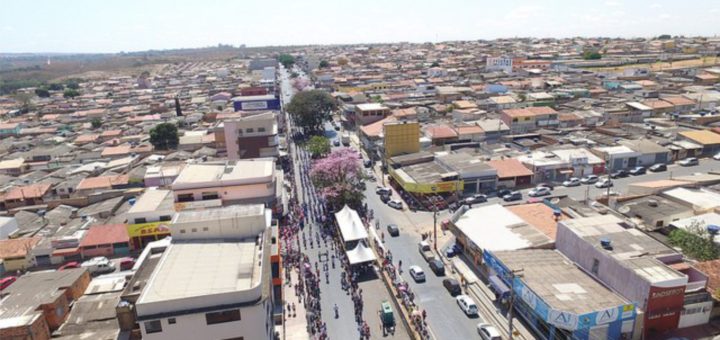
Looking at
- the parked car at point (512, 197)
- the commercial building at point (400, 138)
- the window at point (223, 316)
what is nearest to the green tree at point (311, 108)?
the commercial building at point (400, 138)

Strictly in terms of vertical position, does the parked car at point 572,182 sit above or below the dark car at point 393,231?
above

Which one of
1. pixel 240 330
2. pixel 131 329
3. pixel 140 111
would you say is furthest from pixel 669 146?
pixel 140 111

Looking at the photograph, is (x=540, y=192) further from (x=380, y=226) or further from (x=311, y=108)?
(x=311, y=108)

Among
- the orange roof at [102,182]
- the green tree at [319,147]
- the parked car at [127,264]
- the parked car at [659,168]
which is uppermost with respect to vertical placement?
the green tree at [319,147]

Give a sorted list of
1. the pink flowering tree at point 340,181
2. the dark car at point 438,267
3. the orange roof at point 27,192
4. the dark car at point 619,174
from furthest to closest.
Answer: the orange roof at point 27,192 < the dark car at point 619,174 < the pink flowering tree at point 340,181 < the dark car at point 438,267

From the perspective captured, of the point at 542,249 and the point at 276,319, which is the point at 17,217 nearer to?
the point at 276,319

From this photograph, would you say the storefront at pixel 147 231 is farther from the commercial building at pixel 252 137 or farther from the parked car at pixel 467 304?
the parked car at pixel 467 304
